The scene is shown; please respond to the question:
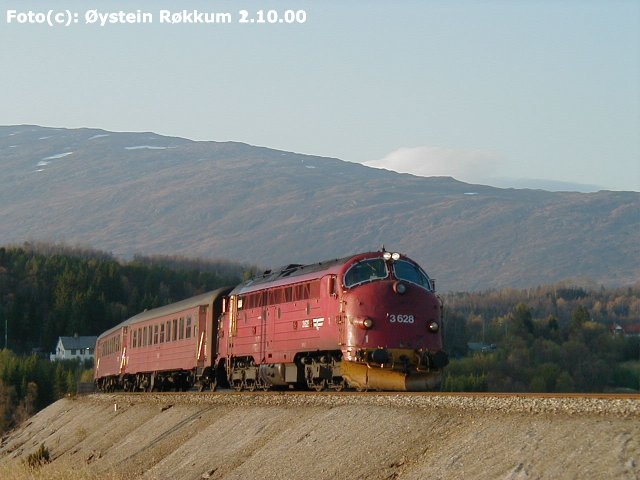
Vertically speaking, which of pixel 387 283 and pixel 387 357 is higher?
pixel 387 283

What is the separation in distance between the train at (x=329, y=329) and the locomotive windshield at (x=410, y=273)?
0.04m

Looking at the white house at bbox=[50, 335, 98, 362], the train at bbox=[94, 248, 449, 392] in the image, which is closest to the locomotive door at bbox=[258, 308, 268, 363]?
the train at bbox=[94, 248, 449, 392]

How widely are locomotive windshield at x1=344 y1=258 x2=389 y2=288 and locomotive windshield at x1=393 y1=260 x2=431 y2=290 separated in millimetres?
372

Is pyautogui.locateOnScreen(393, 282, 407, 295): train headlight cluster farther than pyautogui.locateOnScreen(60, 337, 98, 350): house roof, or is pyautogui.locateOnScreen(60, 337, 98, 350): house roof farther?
pyautogui.locateOnScreen(60, 337, 98, 350): house roof

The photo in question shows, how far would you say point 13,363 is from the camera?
421 feet

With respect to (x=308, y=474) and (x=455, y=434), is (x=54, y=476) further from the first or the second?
(x=455, y=434)

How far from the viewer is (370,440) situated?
77.4ft

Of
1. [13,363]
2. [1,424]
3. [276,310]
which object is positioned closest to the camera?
[276,310]

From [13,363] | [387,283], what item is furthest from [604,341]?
[387,283]

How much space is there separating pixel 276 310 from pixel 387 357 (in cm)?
642

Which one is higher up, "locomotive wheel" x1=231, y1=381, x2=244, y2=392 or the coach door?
the coach door

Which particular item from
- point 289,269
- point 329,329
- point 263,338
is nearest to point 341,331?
point 329,329

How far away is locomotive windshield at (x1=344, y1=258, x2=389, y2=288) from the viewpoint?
104ft

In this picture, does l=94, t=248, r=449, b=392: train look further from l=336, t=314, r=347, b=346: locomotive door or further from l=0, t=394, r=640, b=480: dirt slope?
l=0, t=394, r=640, b=480: dirt slope
